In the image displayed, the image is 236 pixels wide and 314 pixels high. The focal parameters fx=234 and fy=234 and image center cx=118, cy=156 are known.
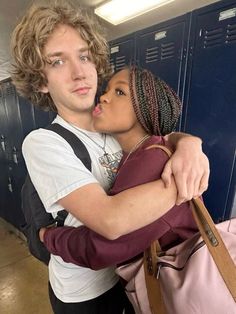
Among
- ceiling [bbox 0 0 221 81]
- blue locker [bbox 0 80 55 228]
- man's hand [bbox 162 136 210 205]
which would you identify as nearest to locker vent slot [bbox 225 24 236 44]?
man's hand [bbox 162 136 210 205]

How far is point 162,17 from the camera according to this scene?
273cm

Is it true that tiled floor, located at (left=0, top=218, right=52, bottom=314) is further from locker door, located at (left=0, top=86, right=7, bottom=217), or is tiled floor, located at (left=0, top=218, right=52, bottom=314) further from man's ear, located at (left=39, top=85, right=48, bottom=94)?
man's ear, located at (left=39, top=85, right=48, bottom=94)

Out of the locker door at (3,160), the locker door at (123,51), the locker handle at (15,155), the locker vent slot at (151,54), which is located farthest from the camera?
the locker door at (3,160)

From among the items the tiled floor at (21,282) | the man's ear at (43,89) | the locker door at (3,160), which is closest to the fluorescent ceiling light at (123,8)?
the locker door at (3,160)

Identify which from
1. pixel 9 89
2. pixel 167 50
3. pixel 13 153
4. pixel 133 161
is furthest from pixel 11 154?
pixel 133 161

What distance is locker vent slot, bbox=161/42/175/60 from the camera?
1323 millimetres

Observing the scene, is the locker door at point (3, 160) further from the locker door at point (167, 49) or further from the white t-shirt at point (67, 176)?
the white t-shirt at point (67, 176)

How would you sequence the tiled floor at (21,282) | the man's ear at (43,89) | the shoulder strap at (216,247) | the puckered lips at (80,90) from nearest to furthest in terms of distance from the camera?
1. the shoulder strap at (216,247)
2. the puckered lips at (80,90)
3. the man's ear at (43,89)
4. the tiled floor at (21,282)

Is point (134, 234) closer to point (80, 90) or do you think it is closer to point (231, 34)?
point (80, 90)

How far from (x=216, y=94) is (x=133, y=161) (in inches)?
30.8

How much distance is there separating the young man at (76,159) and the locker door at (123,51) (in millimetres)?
478

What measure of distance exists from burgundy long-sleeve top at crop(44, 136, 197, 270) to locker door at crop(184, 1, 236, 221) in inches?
25.9

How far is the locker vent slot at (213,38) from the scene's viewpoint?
1.12 meters

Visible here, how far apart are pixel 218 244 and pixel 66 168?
16.3 inches
